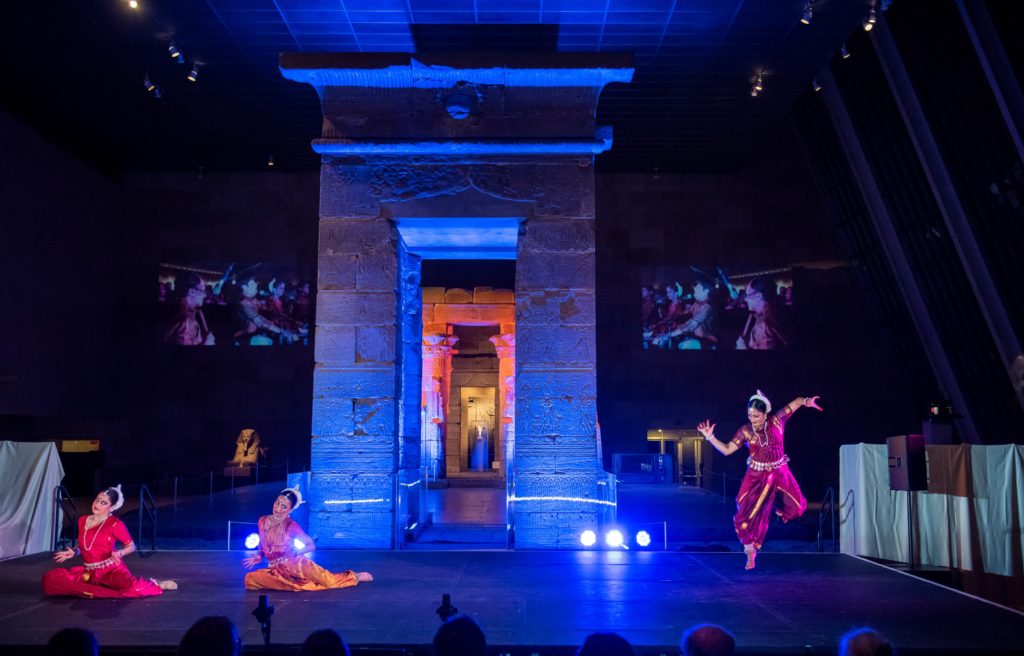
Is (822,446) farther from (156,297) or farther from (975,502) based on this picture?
(156,297)

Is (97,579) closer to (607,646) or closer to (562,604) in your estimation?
(562,604)

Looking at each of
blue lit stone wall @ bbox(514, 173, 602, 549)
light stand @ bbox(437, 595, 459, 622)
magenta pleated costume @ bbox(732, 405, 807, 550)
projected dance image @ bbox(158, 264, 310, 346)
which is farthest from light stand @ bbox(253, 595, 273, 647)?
projected dance image @ bbox(158, 264, 310, 346)

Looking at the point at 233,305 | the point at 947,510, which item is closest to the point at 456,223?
the point at 947,510

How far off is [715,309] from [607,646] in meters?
18.1

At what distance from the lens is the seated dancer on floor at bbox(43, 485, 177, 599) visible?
7.00 metres

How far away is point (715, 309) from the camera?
68.1ft

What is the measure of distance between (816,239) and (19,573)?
60.1 ft

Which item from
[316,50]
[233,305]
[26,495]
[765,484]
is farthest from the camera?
[233,305]

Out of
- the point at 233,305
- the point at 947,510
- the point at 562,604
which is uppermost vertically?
the point at 233,305

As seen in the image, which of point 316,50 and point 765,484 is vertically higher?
point 316,50

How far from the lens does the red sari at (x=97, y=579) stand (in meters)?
6.99

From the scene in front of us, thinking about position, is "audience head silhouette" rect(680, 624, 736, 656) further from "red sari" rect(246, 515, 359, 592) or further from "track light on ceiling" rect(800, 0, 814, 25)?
"track light on ceiling" rect(800, 0, 814, 25)

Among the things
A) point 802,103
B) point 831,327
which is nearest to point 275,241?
point 802,103

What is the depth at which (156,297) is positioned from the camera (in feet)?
67.3
